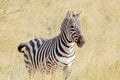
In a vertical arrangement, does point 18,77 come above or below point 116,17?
below

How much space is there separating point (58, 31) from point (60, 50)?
494cm

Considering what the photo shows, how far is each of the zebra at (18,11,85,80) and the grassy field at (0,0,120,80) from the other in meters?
0.22

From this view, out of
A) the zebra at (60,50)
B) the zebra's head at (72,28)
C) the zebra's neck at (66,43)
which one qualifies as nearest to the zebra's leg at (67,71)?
the zebra at (60,50)

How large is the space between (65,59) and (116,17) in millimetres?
8409

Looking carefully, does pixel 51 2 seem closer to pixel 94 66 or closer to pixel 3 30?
pixel 3 30

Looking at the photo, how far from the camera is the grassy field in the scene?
8.37 metres

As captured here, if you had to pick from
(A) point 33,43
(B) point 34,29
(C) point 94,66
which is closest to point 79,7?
(B) point 34,29

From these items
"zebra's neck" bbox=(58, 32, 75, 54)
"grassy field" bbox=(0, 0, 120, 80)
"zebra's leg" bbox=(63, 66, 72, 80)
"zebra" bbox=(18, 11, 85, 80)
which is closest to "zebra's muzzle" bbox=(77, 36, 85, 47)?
"zebra" bbox=(18, 11, 85, 80)

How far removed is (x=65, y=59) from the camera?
971 cm

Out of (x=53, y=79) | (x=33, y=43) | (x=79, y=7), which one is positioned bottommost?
(x=53, y=79)

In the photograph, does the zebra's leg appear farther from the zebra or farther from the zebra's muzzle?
the zebra's muzzle

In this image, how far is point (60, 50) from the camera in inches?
391

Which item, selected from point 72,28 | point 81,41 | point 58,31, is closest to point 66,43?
point 72,28

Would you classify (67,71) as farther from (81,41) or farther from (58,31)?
(58,31)
